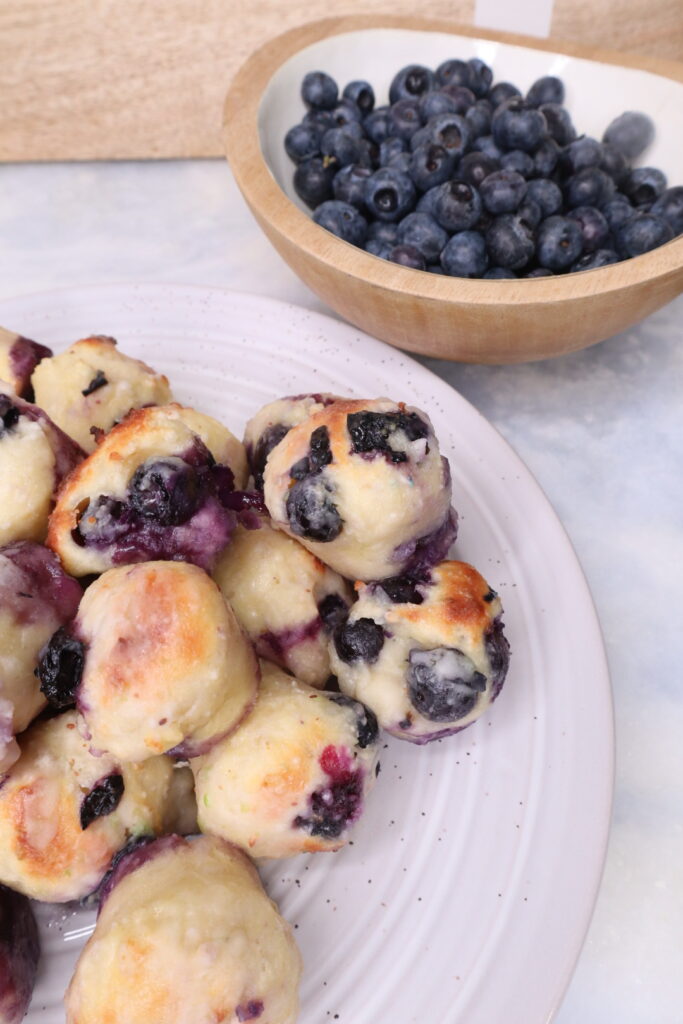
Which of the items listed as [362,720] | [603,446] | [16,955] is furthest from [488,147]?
[16,955]

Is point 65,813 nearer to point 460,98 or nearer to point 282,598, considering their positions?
point 282,598

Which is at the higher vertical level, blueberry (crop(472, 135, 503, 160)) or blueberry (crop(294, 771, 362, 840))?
blueberry (crop(472, 135, 503, 160))

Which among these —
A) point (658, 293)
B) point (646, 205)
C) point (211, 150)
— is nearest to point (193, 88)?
point (211, 150)

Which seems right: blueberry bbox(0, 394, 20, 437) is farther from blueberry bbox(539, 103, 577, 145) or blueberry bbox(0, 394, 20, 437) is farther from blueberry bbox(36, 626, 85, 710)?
blueberry bbox(539, 103, 577, 145)

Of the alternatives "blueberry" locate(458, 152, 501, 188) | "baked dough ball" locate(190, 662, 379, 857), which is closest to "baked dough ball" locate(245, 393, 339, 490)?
"baked dough ball" locate(190, 662, 379, 857)

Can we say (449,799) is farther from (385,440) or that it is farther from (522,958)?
(385,440)

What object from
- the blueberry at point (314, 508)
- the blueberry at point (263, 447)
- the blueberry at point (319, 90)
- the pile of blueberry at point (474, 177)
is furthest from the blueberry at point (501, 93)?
the blueberry at point (314, 508)

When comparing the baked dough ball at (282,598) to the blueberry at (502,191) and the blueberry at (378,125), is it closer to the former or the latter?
the blueberry at (502,191)
